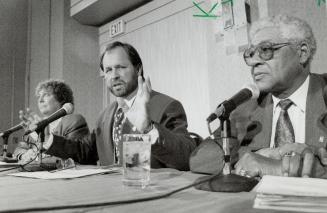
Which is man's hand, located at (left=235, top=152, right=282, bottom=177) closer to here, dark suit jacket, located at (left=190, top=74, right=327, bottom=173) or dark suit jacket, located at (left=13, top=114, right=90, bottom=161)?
dark suit jacket, located at (left=190, top=74, right=327, bottom=173)

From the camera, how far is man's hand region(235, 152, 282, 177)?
3.42 ft

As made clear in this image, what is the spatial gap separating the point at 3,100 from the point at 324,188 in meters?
4.30

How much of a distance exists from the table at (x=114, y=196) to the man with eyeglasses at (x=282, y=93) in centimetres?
49

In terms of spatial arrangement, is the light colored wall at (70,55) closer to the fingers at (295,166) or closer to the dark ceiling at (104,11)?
the dark ceiling at (104,11)

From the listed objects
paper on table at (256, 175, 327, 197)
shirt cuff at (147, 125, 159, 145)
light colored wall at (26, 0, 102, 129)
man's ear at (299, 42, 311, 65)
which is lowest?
paper on table at (256, 175, 327, 197)

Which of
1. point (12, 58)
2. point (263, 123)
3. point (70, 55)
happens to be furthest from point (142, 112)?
point (12, 58)

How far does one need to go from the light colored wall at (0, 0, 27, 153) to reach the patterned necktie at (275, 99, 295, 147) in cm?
367

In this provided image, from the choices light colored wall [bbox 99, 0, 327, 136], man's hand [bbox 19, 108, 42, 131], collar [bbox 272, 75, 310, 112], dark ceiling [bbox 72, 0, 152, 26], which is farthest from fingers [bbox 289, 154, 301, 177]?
dark ceiling [bbox 72, 0, 152, 26]

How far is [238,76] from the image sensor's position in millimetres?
2117

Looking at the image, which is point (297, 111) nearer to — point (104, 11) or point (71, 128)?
point (71, 128)

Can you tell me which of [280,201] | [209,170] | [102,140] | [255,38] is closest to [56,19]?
[102,140]

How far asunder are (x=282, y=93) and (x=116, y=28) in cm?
253

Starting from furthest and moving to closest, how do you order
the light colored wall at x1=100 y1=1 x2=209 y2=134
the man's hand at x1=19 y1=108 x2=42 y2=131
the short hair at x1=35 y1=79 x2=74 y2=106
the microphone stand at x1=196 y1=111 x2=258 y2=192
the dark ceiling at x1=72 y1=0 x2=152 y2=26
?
the dark ceiling at x1=72 y1=0 x2=152 y2=26, the short hair at x1=35 y1=79 x2=74 y2=106, the light colored wall at x1=100 y1=1 x2=209 y2=134, the man's hand at x1=19 y1=108 x2=42 y2=131, the microphone stand at x1=196 y1=111 x2=258 y2=192

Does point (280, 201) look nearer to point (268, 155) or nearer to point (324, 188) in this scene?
point (324, 188)
